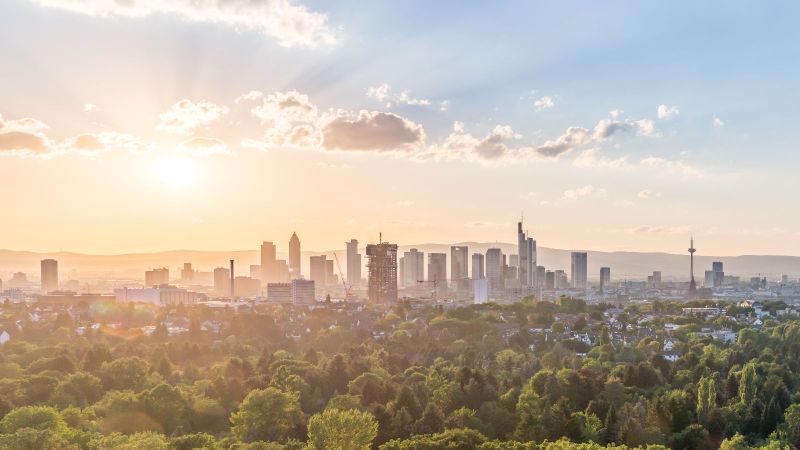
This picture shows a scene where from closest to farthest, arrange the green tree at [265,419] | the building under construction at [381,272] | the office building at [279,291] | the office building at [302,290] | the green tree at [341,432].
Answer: the green tree at [341,432]
the green tree at [265,419]
the building under construction at [381,272]
the office building at [302,290]
the office building at [279,291]

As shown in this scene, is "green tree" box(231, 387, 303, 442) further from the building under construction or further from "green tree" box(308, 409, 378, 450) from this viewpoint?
the building under construction

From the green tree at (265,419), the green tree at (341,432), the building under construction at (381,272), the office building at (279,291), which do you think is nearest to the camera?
the green tree at (341,432)

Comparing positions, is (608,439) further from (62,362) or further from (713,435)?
(62,362)

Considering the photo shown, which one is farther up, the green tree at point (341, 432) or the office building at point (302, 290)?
the green tree at point (341, 432)

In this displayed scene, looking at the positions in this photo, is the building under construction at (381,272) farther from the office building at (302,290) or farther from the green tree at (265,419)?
the green tree at (265,419)

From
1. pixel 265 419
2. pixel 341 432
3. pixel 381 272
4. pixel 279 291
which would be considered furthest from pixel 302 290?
pixel 341 432

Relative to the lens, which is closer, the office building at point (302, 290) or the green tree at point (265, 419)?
the green tree at point (265, 419)

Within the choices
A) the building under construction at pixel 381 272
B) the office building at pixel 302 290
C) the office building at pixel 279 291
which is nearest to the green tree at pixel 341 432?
the building under construction at pixel 381 272
